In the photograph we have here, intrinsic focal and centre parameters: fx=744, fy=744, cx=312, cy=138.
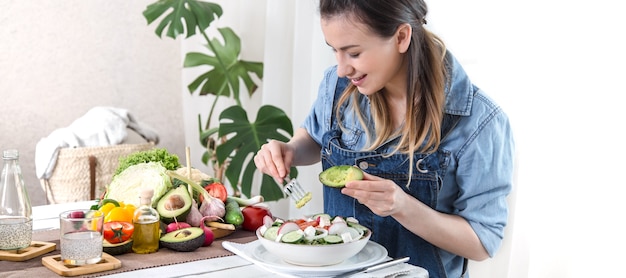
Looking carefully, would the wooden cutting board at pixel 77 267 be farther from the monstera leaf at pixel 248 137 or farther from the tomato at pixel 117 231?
the monstera leaf at pixel 248 137

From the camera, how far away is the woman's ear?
180 centimetres

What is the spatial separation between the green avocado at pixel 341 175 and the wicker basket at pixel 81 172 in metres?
2.03

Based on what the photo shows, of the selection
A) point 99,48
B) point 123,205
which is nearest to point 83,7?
point 99,48

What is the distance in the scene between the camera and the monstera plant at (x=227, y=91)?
3.33 m

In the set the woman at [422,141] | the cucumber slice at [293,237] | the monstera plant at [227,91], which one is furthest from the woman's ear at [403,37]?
the monstera plant at [227,91]

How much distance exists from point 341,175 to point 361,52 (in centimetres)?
31

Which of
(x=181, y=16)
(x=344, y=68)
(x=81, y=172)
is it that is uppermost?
(x=181, y=16)

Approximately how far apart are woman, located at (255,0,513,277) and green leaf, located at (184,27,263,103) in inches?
78.4

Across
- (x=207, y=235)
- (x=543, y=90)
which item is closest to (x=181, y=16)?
(x=543, y=90)

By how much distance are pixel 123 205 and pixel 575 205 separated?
1.39 metres

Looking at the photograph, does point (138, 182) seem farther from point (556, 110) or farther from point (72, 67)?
point (72, 67)

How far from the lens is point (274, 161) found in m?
1.85

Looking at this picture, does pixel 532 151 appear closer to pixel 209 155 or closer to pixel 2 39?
pixel 209 155

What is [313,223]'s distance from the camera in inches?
62.0
